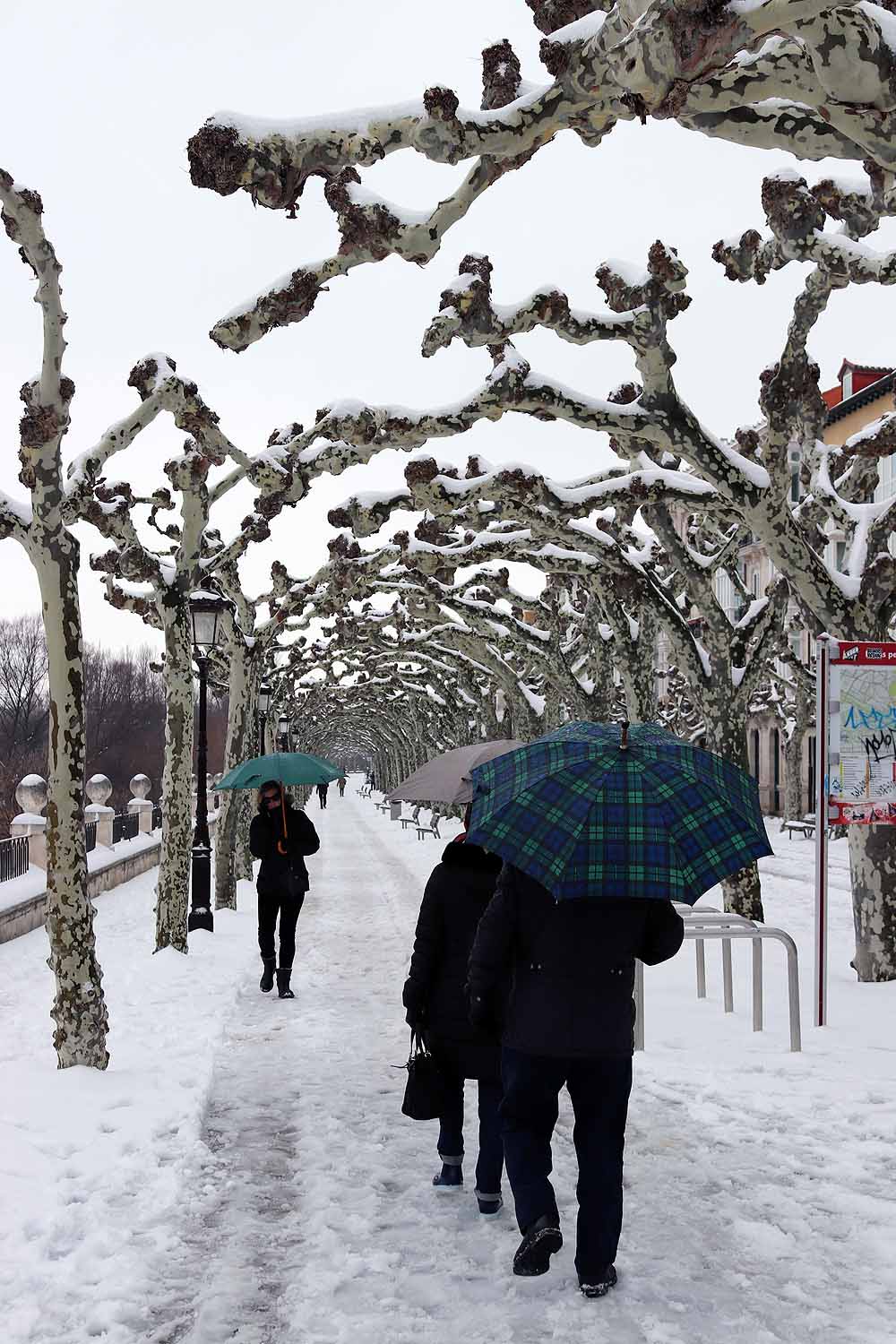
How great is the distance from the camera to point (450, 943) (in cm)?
543

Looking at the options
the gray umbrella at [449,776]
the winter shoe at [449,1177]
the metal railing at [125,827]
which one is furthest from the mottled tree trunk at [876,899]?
the metal railing at [125,827]

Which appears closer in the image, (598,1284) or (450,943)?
(598,1284)

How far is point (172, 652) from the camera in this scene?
13.4m

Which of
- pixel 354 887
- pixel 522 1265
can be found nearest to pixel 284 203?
pixel 522 1265

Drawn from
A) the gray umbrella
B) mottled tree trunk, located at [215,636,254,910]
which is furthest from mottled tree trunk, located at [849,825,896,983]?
mottled tree trunk, located at [215,636,254,910]

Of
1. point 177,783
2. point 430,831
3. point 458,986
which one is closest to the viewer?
point 458,986

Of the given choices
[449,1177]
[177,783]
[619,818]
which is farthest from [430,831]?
[619,818]

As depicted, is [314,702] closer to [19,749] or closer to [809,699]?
[19,749]

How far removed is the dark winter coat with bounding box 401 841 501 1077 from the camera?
5.41m

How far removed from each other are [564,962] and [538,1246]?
3.45ft

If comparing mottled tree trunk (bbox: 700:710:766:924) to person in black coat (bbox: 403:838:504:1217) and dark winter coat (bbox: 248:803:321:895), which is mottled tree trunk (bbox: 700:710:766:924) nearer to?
dark winter coat (bbox: 248:803:321:895)

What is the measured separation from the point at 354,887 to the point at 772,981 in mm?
11157

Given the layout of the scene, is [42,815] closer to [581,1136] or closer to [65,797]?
[65,797]

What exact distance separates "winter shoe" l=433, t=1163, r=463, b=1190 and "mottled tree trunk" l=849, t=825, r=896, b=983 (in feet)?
19.2
